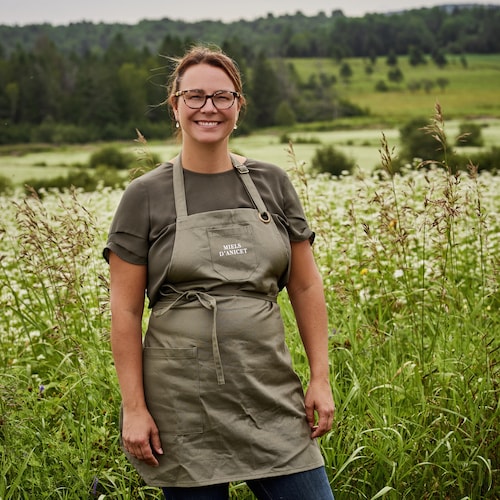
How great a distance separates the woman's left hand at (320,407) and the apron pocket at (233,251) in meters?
0.43

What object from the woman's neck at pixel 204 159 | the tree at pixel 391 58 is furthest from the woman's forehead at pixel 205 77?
the tree at pixel 391 58

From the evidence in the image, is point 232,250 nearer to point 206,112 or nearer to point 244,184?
point 244,184

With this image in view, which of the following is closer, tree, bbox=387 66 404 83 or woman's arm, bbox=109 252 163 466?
woman's arm, bbox=109 252 163 466

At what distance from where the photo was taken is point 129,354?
2.17 meters

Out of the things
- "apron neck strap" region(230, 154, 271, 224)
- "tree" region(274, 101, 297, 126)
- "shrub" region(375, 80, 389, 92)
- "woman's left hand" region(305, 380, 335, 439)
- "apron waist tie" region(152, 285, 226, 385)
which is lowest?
"tree" region(274, 101, 297, 126)

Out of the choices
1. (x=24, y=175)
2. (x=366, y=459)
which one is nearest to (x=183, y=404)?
(x=366, y=459)

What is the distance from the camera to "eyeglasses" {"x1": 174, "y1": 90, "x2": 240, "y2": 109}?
2188 mm

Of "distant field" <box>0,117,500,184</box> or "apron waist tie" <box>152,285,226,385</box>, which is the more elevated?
"apron waist tie" <box>152,285,226,385</box>

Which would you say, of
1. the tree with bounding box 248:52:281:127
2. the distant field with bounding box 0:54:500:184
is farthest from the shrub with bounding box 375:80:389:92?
the tree with bounding box 248:52:281:127

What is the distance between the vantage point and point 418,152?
19.7m

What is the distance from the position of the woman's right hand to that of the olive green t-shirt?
1.07ft

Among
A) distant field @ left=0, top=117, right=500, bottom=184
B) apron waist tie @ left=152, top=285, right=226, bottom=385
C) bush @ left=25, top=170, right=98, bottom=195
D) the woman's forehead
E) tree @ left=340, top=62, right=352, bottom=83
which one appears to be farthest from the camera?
tree @ left=340, top=62, right=352, bottom=83

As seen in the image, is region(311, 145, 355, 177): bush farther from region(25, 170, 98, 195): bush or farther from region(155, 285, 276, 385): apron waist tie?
region(155, 285, 276, 385): apron waist tie

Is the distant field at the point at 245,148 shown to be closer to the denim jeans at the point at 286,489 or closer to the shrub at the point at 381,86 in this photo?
the shrub at the point at 381,86
